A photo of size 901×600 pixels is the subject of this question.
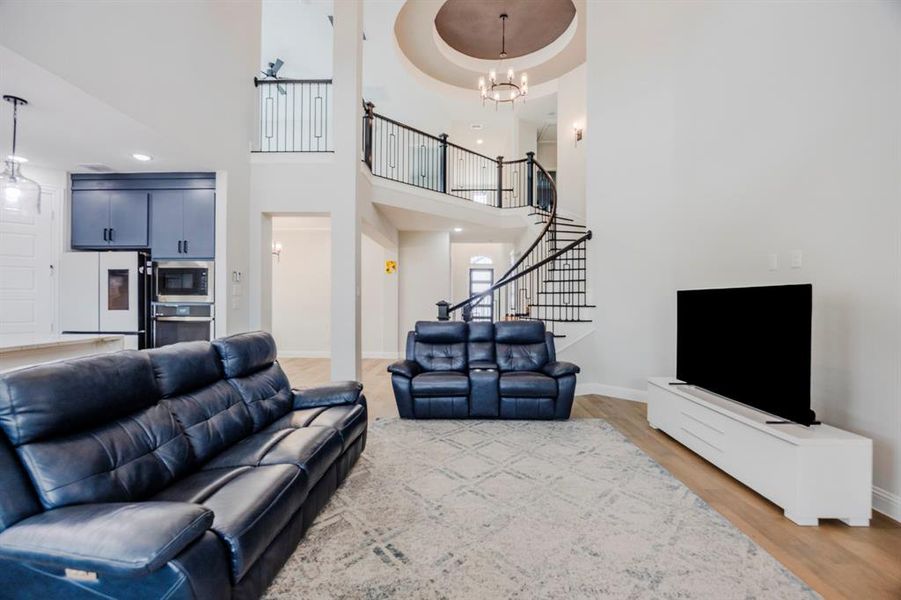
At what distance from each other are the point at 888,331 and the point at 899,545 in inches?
Result: 44.0

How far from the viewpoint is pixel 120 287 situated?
14.0 feet

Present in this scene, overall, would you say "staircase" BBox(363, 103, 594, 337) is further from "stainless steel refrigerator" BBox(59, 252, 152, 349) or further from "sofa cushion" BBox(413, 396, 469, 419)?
"stainless steel refrigerator" BBox(59, 252, 152, 349)

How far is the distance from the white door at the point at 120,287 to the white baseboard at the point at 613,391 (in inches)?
210

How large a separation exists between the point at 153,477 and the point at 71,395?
0.49 meters

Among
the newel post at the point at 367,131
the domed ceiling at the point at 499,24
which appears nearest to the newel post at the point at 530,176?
the domed ceiling at the point at 499,24

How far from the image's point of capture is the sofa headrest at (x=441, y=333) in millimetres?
4469

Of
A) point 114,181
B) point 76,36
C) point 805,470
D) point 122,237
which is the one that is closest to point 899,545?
point 805,470

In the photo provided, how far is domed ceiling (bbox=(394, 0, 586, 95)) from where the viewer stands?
20.7 feet

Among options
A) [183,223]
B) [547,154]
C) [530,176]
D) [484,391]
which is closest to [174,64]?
[183,223]

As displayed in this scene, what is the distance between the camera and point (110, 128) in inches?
129

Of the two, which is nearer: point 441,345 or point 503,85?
point 441,345

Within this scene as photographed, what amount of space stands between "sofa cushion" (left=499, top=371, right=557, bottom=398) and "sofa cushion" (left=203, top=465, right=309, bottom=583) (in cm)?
236

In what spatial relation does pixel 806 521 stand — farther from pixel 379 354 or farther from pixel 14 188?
pixel 379 354

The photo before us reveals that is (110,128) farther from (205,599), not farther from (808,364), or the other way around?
(808,364)
